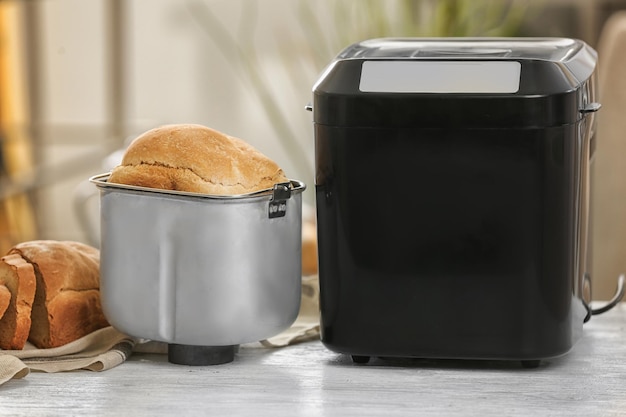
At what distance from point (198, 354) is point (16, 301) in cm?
17

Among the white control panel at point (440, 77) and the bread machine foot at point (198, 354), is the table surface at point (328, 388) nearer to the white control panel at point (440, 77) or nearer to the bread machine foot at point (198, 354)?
the bread machine foot at point (198, 354)

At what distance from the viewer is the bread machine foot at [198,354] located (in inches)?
32.8

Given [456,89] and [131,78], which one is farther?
[131,78]

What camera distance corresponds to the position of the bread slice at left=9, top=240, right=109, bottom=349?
0.85m

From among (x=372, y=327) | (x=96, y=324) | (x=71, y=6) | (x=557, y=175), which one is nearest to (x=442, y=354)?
(x=372, y=327)

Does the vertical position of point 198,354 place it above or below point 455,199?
below

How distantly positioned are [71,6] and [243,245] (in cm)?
362

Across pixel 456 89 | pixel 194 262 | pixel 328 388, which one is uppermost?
pixel 456 89

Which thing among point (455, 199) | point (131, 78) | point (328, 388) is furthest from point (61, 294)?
point (131, 78)

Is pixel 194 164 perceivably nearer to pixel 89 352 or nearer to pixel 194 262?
pixel 194 262

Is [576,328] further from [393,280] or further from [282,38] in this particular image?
[282,38]

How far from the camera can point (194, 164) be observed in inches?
30.8

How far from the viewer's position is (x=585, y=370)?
0.82 m

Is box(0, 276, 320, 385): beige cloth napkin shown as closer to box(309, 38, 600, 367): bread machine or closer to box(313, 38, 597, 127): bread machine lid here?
box(309, 38, 600, 367): bread machine
